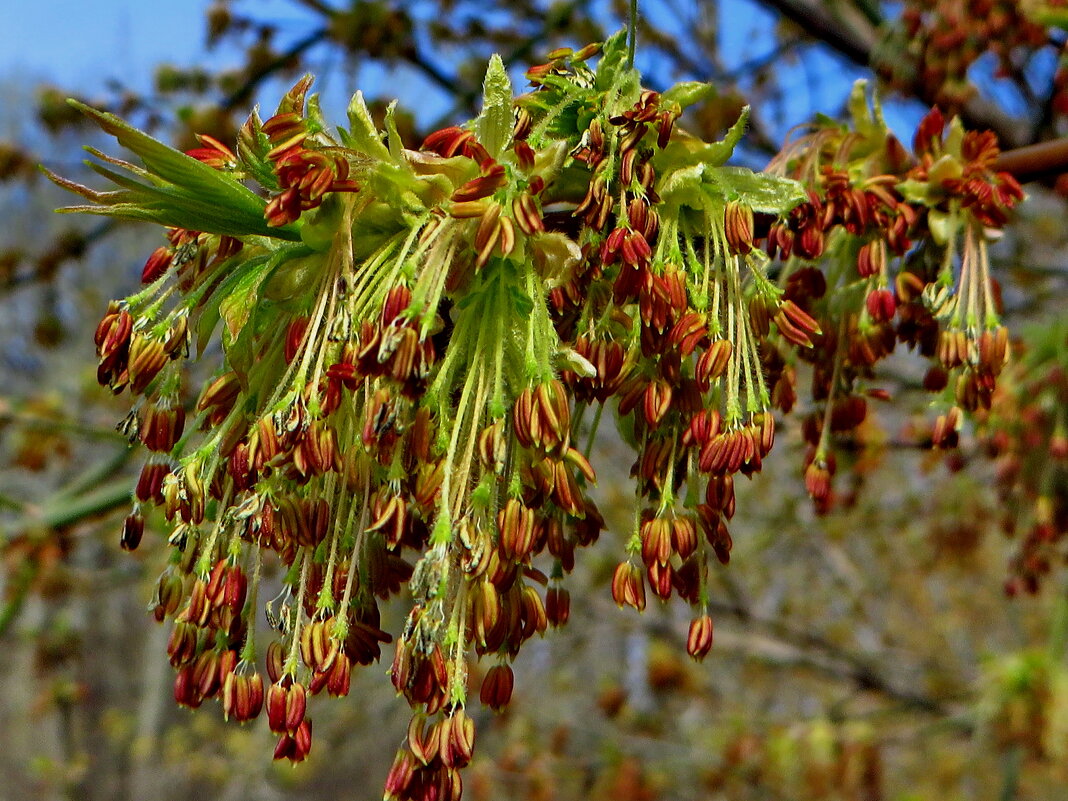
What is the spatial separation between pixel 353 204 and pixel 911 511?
4.66 m

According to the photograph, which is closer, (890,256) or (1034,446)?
(890,256)

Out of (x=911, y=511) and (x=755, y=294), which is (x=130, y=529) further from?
(x=911, y=511)

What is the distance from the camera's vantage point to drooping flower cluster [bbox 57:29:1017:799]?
1093 millimetres

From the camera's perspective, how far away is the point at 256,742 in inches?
356

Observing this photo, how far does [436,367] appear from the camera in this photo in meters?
1.17

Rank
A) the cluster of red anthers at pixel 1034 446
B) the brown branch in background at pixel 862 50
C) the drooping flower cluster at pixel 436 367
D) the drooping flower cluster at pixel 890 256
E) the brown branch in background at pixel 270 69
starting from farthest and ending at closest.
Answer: the brown branch in background at pixel 270 69, the brown branch in background at pixel 862 50, the cluster of red anthers at pixel 1034 446, the drooping flower cluster at pixel 890 256, the drooping flower cluster at pixel 436 367

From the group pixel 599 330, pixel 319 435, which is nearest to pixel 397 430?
pixel 319 435

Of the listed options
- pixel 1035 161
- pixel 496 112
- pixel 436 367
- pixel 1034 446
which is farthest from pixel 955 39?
pixel 436 367

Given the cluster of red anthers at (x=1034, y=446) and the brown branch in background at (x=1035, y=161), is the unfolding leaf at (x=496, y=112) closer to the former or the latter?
the brown branch in background at (x=1035, y=161)

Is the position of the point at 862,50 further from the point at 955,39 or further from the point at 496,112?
the point at 496,112

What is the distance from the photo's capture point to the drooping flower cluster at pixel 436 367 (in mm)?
1093

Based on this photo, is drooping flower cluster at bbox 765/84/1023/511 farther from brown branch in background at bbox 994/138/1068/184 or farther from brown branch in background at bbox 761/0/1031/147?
brown branch in background at bbox 761/0/1031/147

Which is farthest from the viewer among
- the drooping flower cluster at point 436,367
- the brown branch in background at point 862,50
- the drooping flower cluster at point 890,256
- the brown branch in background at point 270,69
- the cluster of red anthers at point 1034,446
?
the brown branch in background at point 270,69

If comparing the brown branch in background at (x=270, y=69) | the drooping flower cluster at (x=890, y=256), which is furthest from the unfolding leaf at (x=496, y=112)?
the brown branch in background at (x=270, y=69)
